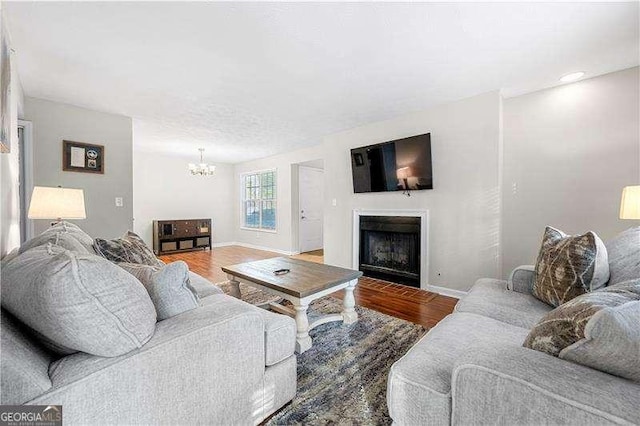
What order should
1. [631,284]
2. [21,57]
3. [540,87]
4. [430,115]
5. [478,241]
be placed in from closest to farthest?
[631,284], [21,57], [540,87], [478,241], [430,115]

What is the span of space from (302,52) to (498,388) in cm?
228

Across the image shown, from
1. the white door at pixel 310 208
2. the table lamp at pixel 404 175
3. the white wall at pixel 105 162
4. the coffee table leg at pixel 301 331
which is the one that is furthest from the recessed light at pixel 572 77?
the white wall at pixel 105 162

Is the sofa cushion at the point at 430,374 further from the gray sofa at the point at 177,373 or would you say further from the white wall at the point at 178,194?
the white wall at the point at 178,194

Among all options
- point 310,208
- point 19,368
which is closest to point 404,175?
point 310,208

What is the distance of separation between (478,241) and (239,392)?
2828 mm

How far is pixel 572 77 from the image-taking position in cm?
254

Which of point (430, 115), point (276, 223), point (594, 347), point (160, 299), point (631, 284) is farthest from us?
point (276, 223)

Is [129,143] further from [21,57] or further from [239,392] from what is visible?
[239,392]

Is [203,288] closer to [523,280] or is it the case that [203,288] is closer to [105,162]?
[523,280]

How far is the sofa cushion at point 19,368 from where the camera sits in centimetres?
69

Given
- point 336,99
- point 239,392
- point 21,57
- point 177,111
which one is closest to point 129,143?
point 177,111

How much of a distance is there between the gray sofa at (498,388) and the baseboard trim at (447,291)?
2.00 metres

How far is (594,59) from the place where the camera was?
2227mm

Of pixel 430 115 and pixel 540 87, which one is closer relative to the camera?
pixel 540 87
